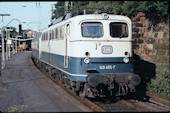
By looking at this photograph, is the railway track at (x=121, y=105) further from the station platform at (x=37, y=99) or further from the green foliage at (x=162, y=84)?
the green foliage at (x=162, y=84)

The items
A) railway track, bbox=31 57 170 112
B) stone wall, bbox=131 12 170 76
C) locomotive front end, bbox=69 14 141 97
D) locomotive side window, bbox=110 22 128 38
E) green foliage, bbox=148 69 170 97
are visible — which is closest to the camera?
railway track, bbox=31 57 170 112

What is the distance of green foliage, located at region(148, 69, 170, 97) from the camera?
1589 centimetres

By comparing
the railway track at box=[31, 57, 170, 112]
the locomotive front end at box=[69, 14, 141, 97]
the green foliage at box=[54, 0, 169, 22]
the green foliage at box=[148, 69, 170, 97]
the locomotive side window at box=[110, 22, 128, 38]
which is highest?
the green foliage at box=[54, 0, 169, 22]

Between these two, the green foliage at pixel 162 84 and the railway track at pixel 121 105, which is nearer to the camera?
the railway track at pixel 121 105

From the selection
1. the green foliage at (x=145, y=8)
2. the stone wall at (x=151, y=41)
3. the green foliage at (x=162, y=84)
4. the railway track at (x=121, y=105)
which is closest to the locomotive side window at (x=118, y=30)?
the green foliage at (x=145, y=8)

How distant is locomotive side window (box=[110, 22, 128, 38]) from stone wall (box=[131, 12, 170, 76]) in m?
3.35

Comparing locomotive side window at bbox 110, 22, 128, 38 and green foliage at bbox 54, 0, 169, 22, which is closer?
locomotive side window at bbox 110, 22, 128, 38

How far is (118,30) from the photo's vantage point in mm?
15039

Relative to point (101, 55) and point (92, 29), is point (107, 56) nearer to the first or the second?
point (101, 55)

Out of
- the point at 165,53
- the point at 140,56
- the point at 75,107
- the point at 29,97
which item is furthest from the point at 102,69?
the point at 140,56

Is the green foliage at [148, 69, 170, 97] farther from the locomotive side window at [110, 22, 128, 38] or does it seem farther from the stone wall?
the locomotive side window at [110, 22, 128, 38]

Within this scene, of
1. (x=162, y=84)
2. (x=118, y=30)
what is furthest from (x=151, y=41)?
(x=118, y=30)

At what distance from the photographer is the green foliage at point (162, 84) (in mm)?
15891

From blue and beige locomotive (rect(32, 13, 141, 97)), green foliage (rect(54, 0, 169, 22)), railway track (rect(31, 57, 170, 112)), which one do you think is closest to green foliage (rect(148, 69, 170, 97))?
railway track (rect(31, 57, 170, 112))
